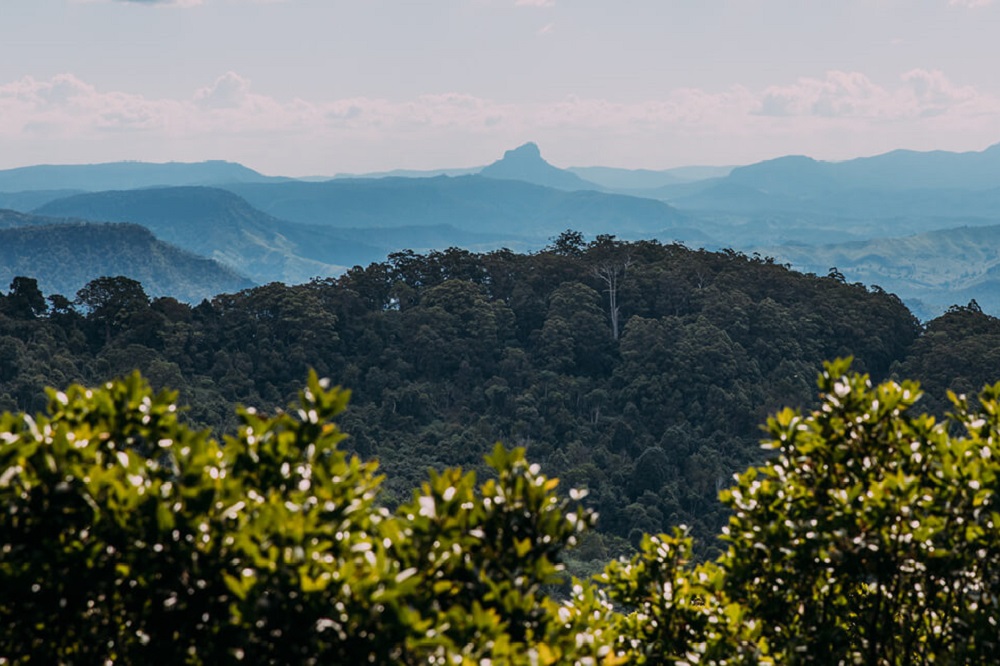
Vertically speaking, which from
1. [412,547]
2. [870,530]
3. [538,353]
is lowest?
[538,353]

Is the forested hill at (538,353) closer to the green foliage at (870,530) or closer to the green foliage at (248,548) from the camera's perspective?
the green foliage at (870,530)

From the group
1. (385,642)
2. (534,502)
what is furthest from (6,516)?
(534,502)

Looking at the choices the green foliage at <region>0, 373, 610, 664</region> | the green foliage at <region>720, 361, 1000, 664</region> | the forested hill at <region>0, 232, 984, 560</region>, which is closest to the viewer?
the green foliage at <region>0, 373, 610, 664</region>

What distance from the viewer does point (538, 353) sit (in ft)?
157

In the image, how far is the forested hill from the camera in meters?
40.3

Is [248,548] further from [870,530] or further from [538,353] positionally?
[538,353]

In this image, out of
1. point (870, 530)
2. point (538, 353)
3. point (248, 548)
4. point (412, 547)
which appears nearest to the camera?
point (248, 548)

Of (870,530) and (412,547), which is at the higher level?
(412,547)

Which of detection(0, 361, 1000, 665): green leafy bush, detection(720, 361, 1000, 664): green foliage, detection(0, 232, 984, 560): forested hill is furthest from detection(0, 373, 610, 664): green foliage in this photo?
detection(0, 232, 984, 560): forested hill

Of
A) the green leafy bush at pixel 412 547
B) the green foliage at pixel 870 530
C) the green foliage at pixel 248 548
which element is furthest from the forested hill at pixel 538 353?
the green foliage at pixel 248 548

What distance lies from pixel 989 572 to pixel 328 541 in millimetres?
3843

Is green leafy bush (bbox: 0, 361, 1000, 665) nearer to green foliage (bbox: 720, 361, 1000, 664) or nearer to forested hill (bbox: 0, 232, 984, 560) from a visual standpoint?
green foliage (bbox: 720, 361, 1000, 664)

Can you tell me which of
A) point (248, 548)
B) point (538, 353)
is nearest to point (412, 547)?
point (248, 548)

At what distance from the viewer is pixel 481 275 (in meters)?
52.6
